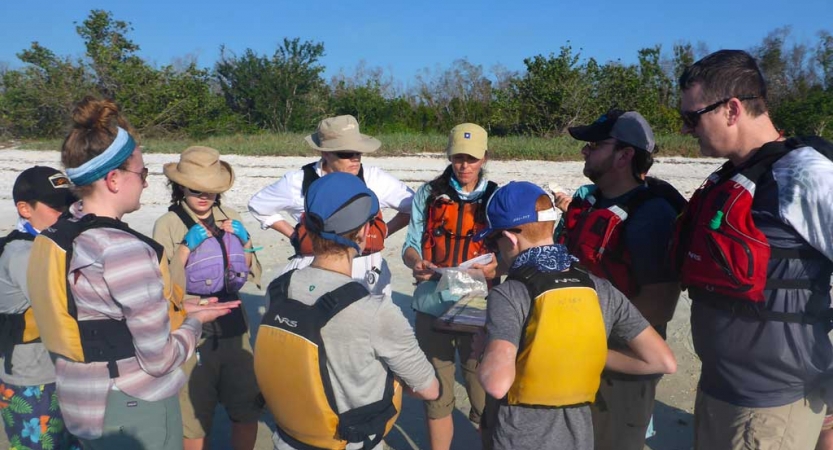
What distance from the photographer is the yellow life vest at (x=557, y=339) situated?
2279 mm

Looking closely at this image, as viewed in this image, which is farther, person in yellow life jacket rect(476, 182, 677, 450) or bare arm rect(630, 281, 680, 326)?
bare arm rect(630, 281, 680, 326)

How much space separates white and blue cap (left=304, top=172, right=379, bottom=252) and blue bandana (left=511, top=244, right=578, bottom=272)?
608 millimetres

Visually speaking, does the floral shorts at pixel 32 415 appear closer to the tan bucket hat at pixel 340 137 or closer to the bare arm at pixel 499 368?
the tan bucket hat at pixel 340 137

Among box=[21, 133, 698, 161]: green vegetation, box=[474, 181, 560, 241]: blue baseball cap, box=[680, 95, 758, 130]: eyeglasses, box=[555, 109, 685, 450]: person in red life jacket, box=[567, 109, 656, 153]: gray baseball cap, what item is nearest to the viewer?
box=[474, 181, 560, 241]: blue baseball cap

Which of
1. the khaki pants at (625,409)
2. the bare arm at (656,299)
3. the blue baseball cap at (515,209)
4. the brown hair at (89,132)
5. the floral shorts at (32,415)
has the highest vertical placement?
the brown hair at (89,132)

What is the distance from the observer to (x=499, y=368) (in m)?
2.24

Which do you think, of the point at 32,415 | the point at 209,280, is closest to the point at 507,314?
the point at 209,280

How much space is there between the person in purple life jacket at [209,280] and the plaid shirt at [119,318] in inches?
41.8

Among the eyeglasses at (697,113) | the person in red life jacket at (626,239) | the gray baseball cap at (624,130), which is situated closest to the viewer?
the eyeglasses at (697,113)

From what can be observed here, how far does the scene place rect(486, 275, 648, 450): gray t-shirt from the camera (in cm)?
237

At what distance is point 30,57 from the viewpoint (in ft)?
103

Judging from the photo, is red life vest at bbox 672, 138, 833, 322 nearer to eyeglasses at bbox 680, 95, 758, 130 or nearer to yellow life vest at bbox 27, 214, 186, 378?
eyeglasses at bbox 680, 95, 758, 130

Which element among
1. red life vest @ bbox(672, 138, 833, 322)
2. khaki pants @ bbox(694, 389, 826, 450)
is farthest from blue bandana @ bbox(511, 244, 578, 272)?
khaki pants @ bbox(694, 389, 826, 450)

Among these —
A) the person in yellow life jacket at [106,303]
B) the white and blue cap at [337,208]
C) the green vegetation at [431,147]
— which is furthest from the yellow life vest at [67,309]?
the green vegetation at [431,147]
